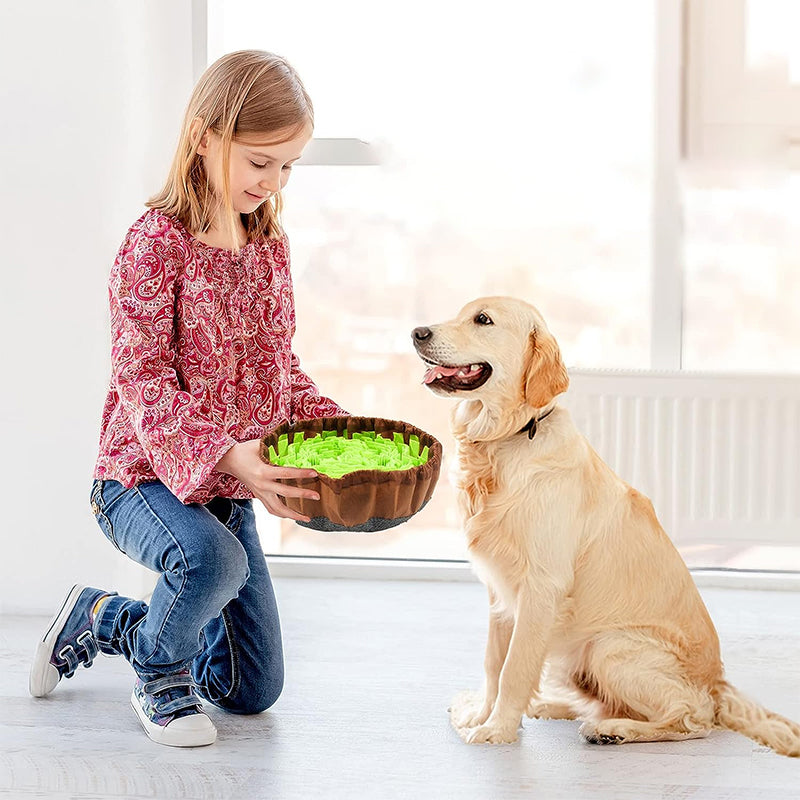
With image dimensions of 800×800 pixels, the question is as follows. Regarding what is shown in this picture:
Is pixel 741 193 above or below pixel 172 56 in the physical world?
below

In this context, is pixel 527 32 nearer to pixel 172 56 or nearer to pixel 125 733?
pixel 172 56

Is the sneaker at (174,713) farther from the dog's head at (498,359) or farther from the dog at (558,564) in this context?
the dog's head at (498,359)

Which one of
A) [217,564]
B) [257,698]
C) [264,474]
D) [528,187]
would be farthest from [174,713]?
[528,187]

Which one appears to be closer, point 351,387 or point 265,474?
point 265,474

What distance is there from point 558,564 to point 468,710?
34 centimetres

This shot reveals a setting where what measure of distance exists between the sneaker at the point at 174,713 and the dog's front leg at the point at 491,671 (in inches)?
17.9

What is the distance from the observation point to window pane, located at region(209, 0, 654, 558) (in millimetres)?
2947

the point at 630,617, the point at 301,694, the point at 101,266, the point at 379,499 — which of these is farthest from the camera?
the point at 101,266

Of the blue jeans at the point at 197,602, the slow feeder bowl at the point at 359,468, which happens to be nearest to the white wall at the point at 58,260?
the blue jeans at the point at 197,602

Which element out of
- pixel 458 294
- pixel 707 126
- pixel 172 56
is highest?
pixel 172 56

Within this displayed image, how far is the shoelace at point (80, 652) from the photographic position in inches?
80.2

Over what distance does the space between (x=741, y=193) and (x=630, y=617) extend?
1509mm

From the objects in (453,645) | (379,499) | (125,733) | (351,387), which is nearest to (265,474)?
(379,499)

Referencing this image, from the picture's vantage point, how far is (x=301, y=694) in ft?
6.97
